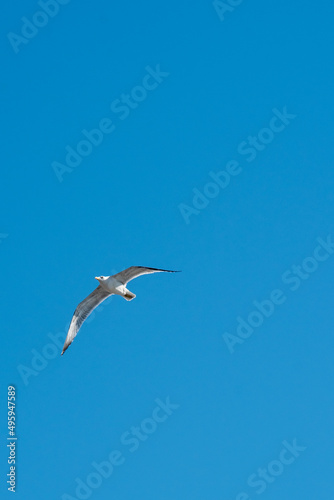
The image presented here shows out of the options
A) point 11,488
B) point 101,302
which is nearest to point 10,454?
point 11,488

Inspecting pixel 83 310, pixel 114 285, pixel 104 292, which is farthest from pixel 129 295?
pixel 83 310

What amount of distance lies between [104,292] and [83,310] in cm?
118

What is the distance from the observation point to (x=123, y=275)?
79.3 feet

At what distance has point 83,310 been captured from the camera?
26266mm

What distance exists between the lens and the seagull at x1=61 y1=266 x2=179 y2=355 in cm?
2402

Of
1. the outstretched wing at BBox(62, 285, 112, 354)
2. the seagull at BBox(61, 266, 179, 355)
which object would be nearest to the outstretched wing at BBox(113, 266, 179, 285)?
the seagull at BBox(61, 266, 179, 355)

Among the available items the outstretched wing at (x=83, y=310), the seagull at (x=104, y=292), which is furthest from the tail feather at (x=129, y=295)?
the outstretched wing at (x=83, y=310)

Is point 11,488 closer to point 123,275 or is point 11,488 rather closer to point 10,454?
point 10,454

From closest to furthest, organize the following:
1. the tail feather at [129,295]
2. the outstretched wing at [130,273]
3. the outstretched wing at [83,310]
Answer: the outstretched wing at [130,273] < the tail feather at [129,295] < the outstretched wing at [83,310]

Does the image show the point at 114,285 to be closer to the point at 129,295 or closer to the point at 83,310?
the point at 129,295

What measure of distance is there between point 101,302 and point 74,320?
1355mm

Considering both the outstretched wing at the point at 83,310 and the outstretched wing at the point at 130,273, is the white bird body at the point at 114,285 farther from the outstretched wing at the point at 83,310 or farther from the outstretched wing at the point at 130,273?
the outstretched wing at the point at 83,310

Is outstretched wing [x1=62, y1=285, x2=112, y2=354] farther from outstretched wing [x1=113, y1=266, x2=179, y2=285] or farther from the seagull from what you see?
outstretched wing [x1=113, y1=266, x2=179, y2=285]

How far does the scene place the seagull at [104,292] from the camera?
24.0m
